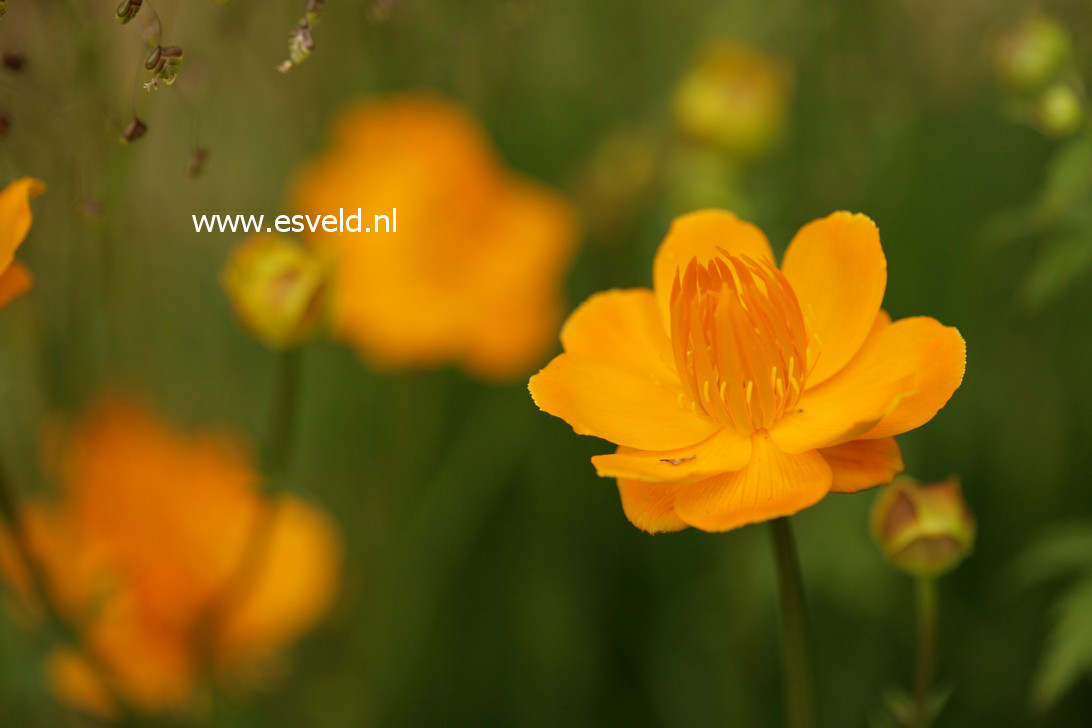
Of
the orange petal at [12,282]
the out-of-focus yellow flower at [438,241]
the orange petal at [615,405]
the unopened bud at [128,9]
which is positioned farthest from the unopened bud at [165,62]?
the out-of-focus yellow flower at [438,241]

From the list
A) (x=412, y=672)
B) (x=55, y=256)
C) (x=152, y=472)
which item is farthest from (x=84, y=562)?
(x=412, y=672)

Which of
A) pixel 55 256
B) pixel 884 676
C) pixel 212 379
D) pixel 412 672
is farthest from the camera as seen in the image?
pixel 212 379

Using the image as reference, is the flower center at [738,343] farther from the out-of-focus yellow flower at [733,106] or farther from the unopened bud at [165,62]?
the out-of-focus yellow flower at [733,106]

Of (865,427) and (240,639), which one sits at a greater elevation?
(865,427)

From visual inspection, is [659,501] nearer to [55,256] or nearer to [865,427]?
[865,427]

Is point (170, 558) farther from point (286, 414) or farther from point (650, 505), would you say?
point (650, 505)

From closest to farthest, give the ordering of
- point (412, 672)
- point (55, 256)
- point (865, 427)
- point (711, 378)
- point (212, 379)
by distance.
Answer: point (865, 427), point (711, 378), point (55, 256), point (412, 672), point (212, 379)

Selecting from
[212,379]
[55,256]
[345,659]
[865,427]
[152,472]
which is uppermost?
[865,427]
